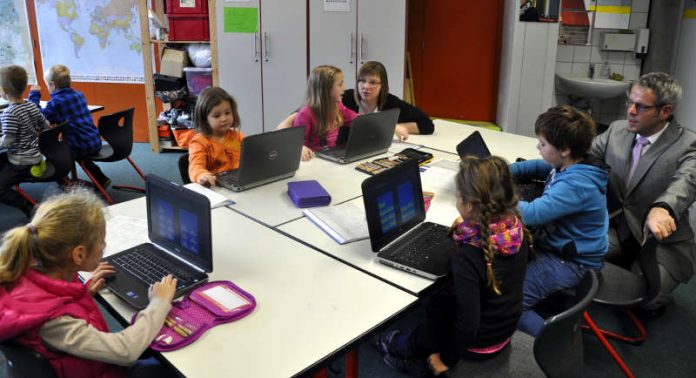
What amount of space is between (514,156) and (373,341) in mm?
1338

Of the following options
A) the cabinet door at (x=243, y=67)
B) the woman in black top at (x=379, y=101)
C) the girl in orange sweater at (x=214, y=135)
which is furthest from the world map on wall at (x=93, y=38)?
the girl in orange sweater at (x=214, y=135)

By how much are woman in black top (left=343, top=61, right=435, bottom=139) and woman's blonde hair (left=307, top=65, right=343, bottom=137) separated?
0.32 m

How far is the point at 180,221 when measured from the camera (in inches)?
66.2

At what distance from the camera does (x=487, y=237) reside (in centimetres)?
154

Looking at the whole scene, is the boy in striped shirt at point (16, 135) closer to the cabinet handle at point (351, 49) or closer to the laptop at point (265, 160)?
the laptop at point (265, 160)

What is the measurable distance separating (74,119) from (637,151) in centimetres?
364

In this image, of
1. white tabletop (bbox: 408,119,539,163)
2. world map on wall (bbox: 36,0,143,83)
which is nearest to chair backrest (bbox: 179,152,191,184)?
white tabletop (bbox: 408,119,539,163)

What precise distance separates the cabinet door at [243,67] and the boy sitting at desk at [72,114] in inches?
57.1

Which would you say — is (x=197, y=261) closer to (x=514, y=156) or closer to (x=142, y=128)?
(x=514, y=156)

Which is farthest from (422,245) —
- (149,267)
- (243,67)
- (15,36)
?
(15,36)

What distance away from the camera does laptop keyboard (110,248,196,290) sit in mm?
1592

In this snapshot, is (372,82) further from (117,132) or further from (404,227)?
(117,132)

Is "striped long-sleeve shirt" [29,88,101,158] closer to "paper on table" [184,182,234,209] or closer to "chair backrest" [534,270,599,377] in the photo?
"paper on table" [184,182,234,209]

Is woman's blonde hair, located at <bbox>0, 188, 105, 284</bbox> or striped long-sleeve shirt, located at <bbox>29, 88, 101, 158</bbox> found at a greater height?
woman's blonde hair, located at <bbox>0, 188, 105, 284</bbox>
